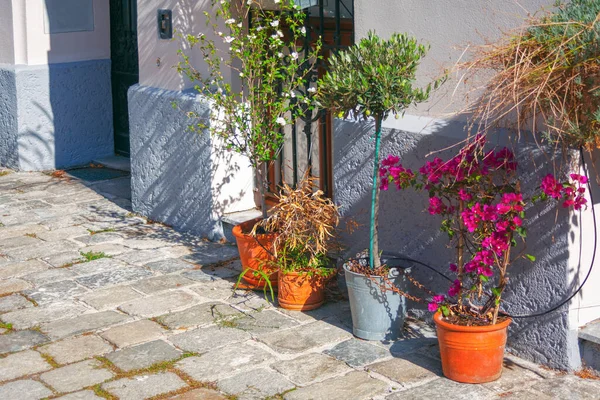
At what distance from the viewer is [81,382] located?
520cm

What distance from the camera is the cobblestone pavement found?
5.08 meters

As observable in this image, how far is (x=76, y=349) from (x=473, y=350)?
234 cm

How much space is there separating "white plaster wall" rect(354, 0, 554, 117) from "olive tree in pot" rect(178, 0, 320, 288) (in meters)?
0.64

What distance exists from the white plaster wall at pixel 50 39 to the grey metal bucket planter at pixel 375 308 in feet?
19.4

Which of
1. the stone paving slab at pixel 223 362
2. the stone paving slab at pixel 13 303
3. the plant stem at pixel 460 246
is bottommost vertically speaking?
the stone paving slab at pixel 223 362

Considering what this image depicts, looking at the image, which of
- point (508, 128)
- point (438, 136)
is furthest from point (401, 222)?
point (508, 128)

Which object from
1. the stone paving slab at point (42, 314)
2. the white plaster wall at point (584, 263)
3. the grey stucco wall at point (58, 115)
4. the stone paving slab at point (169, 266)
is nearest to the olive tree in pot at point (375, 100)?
the white plaster wall at point (584, 263)

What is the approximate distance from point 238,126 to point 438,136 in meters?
1.87

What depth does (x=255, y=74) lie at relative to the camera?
695 centimetres

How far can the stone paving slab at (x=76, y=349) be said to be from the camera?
5.55 metres

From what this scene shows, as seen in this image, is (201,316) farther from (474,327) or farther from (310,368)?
(474,327)

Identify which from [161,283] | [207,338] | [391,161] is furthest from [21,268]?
[391,161]

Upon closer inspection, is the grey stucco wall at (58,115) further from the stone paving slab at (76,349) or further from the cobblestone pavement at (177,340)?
the stone paving slab at (76,349)

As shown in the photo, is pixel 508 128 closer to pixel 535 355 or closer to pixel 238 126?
pixel 535 355
